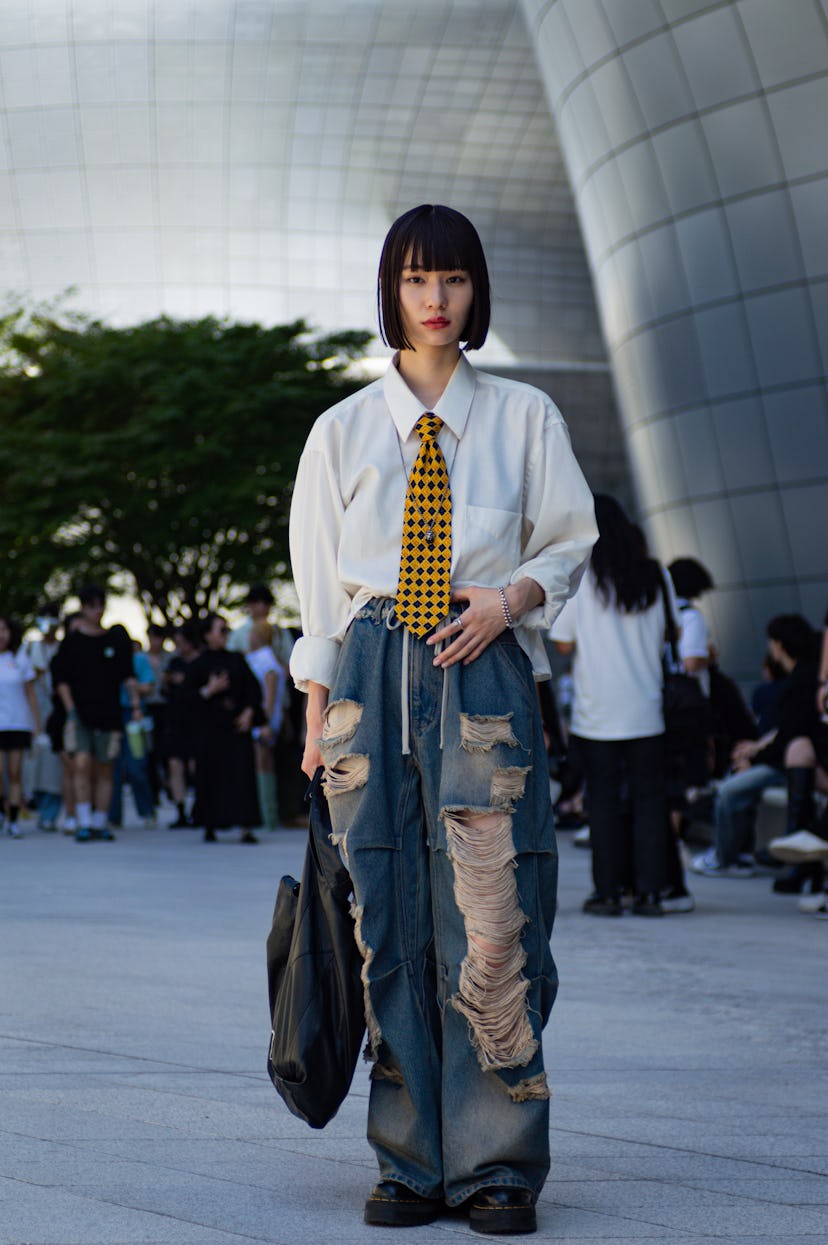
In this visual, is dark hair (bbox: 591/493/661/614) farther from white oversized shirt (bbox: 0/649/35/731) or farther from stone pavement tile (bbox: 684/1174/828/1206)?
white oversized shirt (bbox: 0/649/35/731)

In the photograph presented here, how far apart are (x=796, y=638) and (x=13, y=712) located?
732cm

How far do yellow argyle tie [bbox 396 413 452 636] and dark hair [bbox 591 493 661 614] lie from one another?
557cm

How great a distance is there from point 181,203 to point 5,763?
3788cm

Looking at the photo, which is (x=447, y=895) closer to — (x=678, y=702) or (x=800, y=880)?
(x=678, y=702)

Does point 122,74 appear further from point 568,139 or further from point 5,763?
point 5,763

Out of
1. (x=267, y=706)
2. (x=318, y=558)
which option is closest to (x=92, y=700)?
(x=267, y=706)

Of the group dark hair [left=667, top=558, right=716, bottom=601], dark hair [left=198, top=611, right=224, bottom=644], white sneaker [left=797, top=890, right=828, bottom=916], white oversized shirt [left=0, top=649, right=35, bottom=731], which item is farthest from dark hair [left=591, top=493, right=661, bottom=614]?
white oversized shirt [left=0, top=649, right=35, bottom=731]

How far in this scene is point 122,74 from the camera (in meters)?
49.3

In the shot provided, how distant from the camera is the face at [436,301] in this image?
149 inches

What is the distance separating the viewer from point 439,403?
3.82m

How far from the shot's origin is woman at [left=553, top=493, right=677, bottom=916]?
9.31 meters

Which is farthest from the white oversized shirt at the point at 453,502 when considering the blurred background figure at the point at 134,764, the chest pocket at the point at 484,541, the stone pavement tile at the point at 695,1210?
the blurred background figure at the point at 134,764

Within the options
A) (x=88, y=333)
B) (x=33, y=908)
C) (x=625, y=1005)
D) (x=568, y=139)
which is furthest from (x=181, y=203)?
(x=625, y=1005)

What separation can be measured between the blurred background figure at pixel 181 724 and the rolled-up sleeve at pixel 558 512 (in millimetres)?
11747
